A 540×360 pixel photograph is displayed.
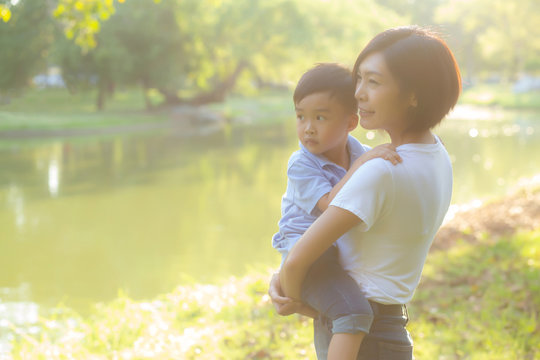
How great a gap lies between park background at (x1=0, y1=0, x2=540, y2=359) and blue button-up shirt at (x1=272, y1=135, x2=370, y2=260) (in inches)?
20.3

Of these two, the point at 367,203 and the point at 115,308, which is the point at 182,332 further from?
the point at 367,203

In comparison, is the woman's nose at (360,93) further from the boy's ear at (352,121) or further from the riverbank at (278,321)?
the riverbank at (278,321)

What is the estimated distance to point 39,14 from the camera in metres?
20.0

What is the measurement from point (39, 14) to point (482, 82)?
5510 cm

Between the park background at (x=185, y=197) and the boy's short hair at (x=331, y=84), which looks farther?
the park background at (x=185, y=197)

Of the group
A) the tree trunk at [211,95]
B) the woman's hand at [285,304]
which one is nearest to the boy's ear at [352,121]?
the woman's hand at [285,304]

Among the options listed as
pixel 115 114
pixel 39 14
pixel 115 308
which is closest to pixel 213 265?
pixel 115 308

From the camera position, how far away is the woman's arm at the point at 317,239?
4.71 feet

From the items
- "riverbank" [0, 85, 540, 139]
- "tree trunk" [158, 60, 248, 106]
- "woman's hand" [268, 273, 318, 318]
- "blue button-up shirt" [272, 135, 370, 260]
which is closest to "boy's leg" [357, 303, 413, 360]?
"woman's hand" [268, 273, 318, 318]

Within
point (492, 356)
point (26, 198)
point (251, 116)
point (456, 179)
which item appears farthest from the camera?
point (251, 116)

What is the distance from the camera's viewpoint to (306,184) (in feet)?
5.25

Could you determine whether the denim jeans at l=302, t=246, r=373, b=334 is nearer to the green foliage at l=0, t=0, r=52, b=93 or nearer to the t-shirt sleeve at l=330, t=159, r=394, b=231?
the t-shirt sleeve at l=330, t=159, r=394, b=231

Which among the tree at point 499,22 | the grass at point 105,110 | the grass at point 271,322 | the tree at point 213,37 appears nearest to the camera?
the grass at point 271,322

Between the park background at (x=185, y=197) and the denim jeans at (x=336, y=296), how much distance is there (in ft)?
2.43
